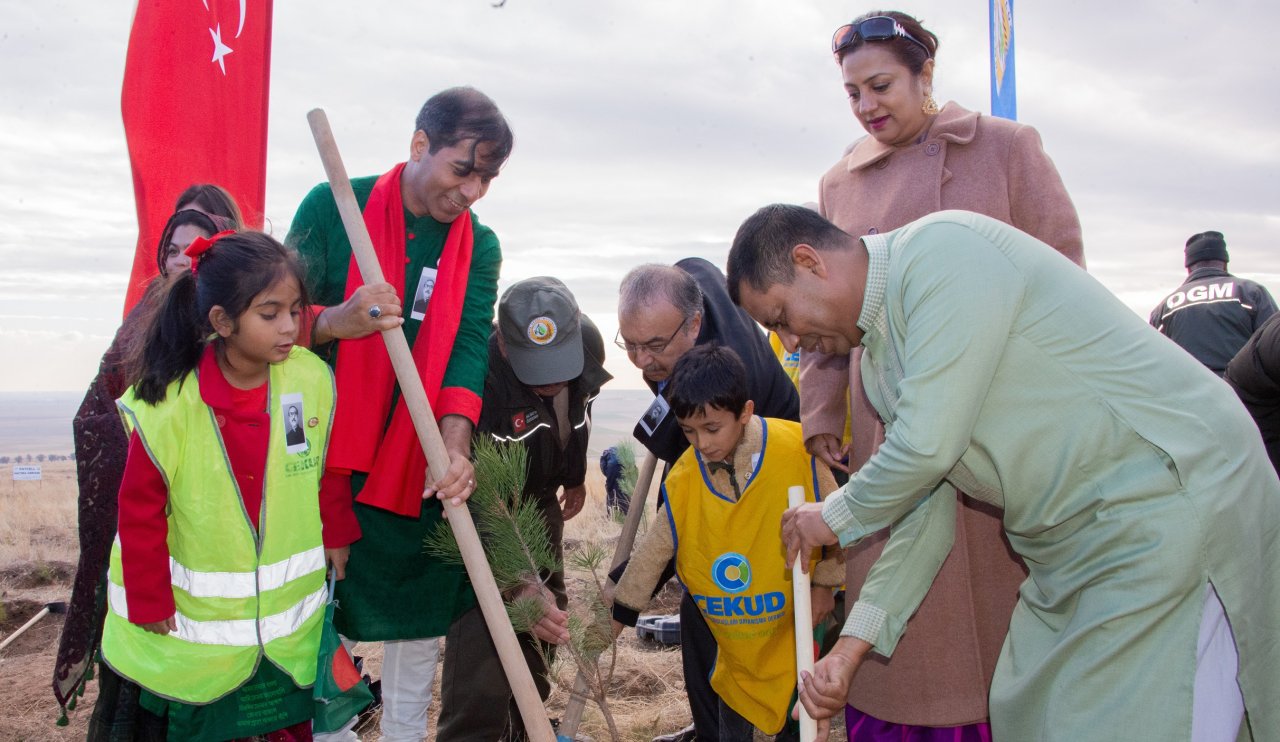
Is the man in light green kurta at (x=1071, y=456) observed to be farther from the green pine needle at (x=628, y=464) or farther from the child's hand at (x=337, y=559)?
the green pine needle at (x=628, y=464)

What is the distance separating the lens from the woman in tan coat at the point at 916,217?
2354mm

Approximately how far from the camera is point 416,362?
2748mm

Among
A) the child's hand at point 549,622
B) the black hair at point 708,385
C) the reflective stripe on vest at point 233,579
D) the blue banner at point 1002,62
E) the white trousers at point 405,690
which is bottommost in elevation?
the white trousers at point 405,690

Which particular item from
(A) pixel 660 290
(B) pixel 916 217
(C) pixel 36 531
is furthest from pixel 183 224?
(C) pixel 36 531

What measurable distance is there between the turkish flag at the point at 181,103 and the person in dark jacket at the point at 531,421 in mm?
1261

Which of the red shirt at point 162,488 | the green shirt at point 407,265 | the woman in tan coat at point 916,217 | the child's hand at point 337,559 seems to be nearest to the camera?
the red shirt at point 162,488

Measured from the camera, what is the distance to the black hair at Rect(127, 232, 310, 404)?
2.24 metres

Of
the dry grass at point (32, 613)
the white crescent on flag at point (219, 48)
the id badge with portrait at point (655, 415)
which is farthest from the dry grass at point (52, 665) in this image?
the white crescent on flag at point (219, 48)

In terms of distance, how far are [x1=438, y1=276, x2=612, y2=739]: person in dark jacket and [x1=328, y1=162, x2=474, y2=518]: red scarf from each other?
278 millimetres

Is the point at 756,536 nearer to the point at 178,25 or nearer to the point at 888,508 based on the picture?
the point at 888,508

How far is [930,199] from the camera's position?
2492mm

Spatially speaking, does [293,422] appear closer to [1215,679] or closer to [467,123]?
[467,123]

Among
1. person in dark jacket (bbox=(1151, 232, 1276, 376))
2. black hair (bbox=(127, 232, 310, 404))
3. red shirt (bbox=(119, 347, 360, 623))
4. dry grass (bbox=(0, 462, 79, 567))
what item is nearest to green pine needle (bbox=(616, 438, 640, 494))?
red shirt (bbox=(119, 347, 360, 623))

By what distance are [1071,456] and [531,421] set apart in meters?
1.78
